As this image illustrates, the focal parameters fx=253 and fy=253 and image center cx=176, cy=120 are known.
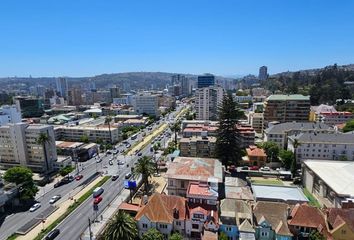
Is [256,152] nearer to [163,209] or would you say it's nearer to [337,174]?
[337,174]

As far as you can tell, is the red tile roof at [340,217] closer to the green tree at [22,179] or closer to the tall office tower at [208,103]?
the green tree at [22,179]

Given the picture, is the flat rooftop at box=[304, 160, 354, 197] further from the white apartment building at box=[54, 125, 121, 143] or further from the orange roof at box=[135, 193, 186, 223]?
the white apartment building at box=[54, 125, 121, 143]

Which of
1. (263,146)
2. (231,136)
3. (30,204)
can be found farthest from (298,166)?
(30,204)

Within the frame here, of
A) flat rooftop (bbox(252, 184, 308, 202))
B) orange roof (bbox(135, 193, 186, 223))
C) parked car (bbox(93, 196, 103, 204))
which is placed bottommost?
parked car (bbox(93, 196, 103, 204))

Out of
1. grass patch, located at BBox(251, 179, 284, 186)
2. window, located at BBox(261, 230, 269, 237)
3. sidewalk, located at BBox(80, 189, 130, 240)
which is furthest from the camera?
grass patch, located at BBox(251, 179, 284, 186)

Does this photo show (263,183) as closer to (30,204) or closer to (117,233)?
(117,233)

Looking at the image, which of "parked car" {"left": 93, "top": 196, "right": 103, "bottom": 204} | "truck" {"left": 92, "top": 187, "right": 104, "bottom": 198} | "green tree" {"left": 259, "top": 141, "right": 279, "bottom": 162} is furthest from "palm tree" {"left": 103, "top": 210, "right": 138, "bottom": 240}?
"green tree" {"left": 259, "top": 141, "right": 279, "bottom": 162}

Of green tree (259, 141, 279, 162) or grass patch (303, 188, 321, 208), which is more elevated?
green tree (259, 141, 279, 162)
